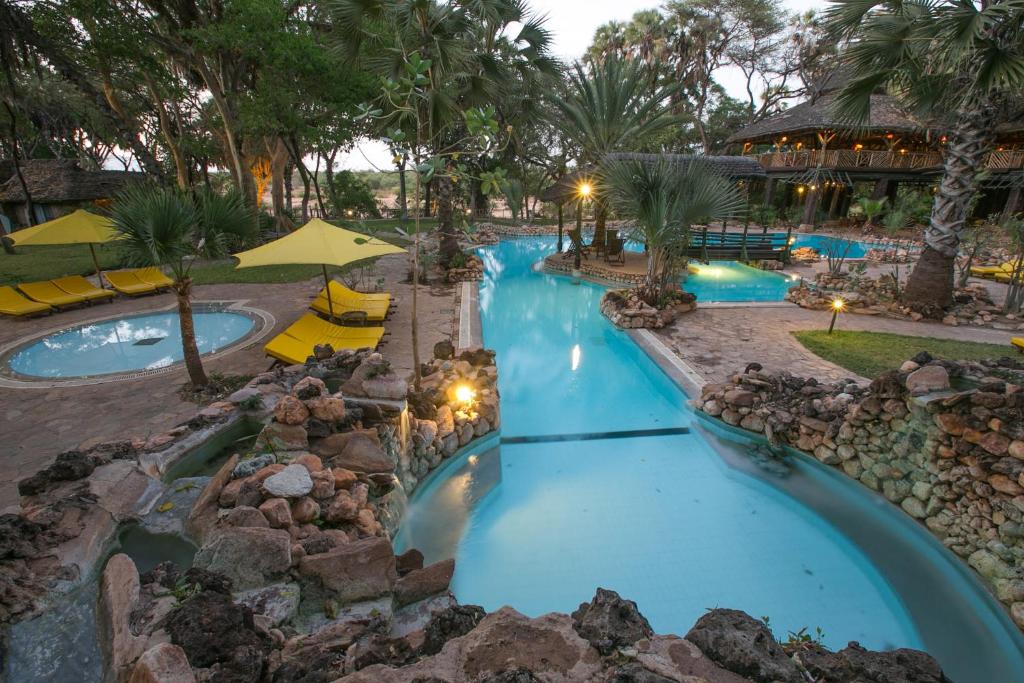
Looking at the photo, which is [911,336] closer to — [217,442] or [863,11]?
[863,11]

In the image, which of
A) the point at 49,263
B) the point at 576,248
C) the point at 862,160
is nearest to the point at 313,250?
the point at 576,248

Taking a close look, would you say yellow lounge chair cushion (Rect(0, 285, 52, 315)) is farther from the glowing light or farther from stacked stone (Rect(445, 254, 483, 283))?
the glowing light

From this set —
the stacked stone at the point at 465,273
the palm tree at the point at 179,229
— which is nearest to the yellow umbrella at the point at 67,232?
the palm tree at the point at 179,229

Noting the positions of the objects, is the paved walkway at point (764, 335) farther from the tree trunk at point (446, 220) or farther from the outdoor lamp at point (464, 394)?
the tree trunk at point (446, 220)

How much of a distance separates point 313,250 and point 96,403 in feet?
13.1

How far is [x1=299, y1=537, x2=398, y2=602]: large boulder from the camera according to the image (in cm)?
347

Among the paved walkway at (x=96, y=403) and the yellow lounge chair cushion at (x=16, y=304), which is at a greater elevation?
the yellow lounge chair cushion at (x=16, y=304)

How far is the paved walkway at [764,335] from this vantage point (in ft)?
29.2

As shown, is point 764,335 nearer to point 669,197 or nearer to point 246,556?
point 669,197

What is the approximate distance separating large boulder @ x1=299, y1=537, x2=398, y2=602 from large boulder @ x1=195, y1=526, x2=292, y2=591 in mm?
188

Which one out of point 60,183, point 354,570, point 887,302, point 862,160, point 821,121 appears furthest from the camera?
point 862,160

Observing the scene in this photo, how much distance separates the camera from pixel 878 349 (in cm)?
947

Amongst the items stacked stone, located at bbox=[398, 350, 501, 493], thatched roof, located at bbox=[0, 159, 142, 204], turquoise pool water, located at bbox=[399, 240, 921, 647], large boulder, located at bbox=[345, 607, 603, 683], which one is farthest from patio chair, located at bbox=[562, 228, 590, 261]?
thatched roof, located at bbox=[0, 159, 142, 204]

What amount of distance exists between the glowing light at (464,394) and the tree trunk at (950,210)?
37.6 feet
